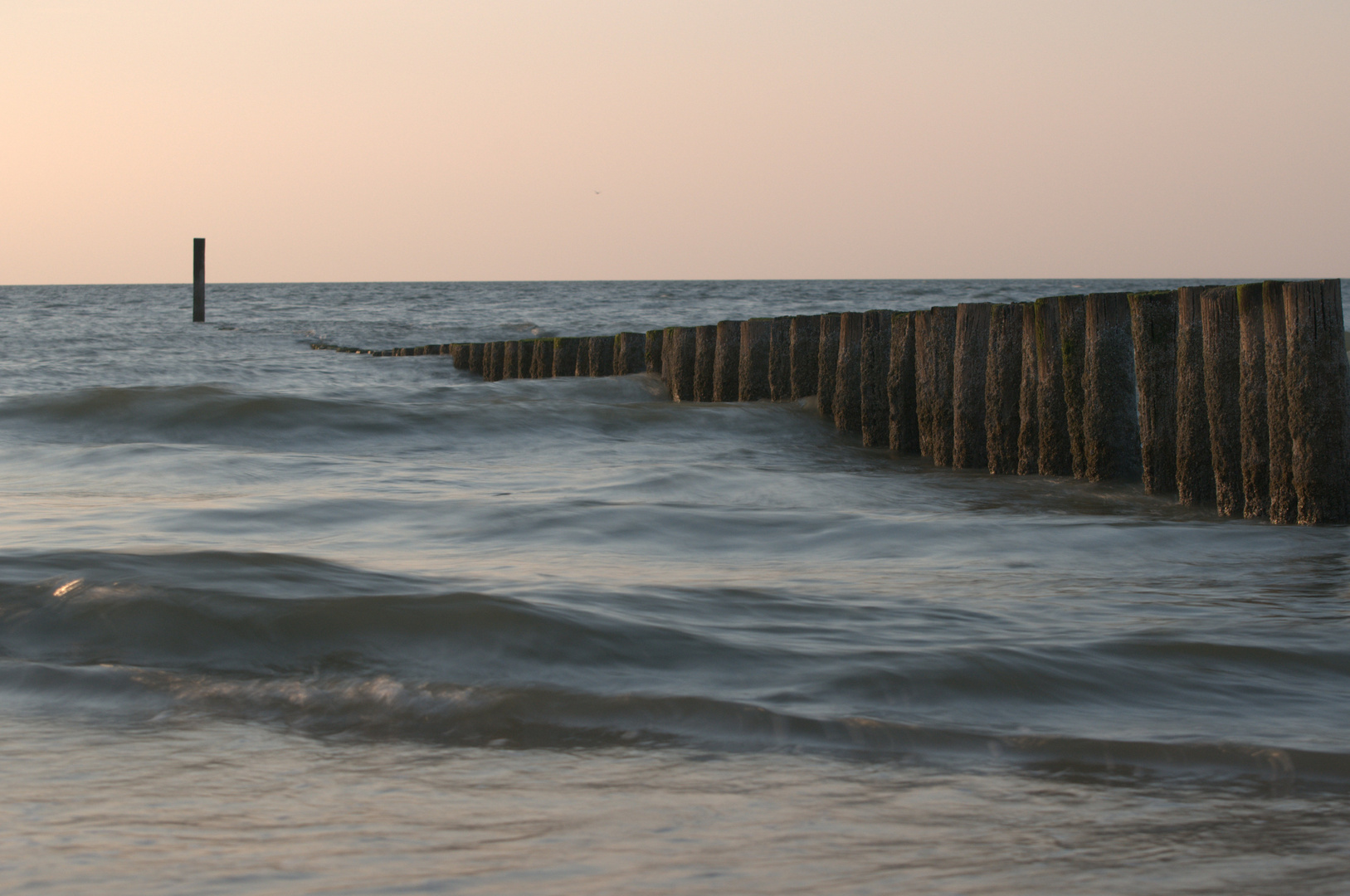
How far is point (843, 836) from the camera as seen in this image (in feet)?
6.76

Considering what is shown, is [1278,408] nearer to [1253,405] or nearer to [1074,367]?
[1253,405]

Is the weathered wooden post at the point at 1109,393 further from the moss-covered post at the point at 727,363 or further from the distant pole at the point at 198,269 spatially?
the distant pole at the point at 198,269

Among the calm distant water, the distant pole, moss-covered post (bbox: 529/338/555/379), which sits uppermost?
the distant pole

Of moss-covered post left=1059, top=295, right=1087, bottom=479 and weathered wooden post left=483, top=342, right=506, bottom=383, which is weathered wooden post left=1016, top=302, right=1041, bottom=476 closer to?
moss-covered post left=1059, top=295, right=1087, bottom=479

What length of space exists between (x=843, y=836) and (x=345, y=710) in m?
1.25

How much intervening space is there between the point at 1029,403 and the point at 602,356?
23.7ft

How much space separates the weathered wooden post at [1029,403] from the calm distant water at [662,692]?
0.27 metres

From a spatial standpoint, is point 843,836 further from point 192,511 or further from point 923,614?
point 192,511

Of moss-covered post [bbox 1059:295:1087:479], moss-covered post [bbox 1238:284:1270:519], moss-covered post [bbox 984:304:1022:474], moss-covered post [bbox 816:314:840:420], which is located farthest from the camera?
moss-covered post [bbox 816:314:840:420]

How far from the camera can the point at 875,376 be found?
8531 mm

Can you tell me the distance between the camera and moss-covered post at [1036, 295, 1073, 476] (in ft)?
21.5

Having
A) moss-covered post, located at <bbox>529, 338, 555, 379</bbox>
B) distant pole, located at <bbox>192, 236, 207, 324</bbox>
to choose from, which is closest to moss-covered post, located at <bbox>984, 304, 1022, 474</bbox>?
moss-covered post, located at <bbox>529, 338, 555, 379</bbox>

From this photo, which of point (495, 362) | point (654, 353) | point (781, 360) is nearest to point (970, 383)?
point (781, 360)

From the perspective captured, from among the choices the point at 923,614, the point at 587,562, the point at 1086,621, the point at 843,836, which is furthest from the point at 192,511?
the point at 843,836
